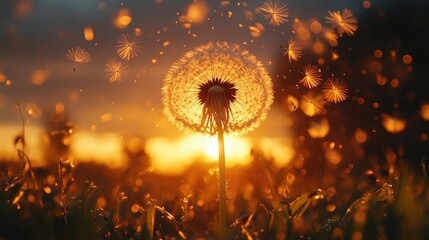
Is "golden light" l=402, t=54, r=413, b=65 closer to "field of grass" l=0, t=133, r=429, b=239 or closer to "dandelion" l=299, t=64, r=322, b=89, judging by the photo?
"dandelion" l=299, t=64, r=322, b=89

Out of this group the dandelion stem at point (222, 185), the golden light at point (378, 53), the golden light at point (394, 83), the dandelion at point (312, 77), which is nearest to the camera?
the dandelion stem at point (222, 185)

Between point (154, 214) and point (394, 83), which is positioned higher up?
point (394, 83)

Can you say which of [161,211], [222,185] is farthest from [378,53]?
[161,211]

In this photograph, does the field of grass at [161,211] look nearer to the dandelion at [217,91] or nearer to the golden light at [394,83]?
the dandelion at [217,91]

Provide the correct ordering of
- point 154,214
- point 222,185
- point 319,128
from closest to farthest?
point 154,214, point 222,185, point 319,128

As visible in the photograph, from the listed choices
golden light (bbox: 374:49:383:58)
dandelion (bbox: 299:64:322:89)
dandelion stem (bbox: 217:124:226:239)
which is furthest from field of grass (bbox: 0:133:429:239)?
golden light (bbox: 374:49:383:58)

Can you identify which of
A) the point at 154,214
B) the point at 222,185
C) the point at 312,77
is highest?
the point at 312,77

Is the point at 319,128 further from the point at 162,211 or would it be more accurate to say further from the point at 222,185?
the point at 162,211

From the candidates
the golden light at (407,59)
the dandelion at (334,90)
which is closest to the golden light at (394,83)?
the golden light at (407,59)
